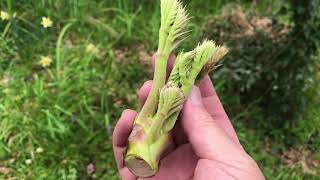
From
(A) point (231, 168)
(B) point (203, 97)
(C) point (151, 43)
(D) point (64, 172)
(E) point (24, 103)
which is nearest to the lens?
(A) point (231, 168)

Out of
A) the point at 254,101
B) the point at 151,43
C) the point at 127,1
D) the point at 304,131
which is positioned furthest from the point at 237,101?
the point at 127,1

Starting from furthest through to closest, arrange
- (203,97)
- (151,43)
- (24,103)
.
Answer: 1. (151,43)
2. (24,103)
3. (203,97)

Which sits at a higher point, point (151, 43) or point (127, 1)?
point (127, 1)

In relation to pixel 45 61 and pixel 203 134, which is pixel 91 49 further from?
pixel 203 134

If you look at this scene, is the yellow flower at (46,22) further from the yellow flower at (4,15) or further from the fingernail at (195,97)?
the fingernail at (195,97)

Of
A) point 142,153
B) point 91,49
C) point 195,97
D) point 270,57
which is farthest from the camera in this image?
point 91,49

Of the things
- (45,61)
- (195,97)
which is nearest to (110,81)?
(45,61)

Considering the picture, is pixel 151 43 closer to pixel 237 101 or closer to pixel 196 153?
pixel 237 101
